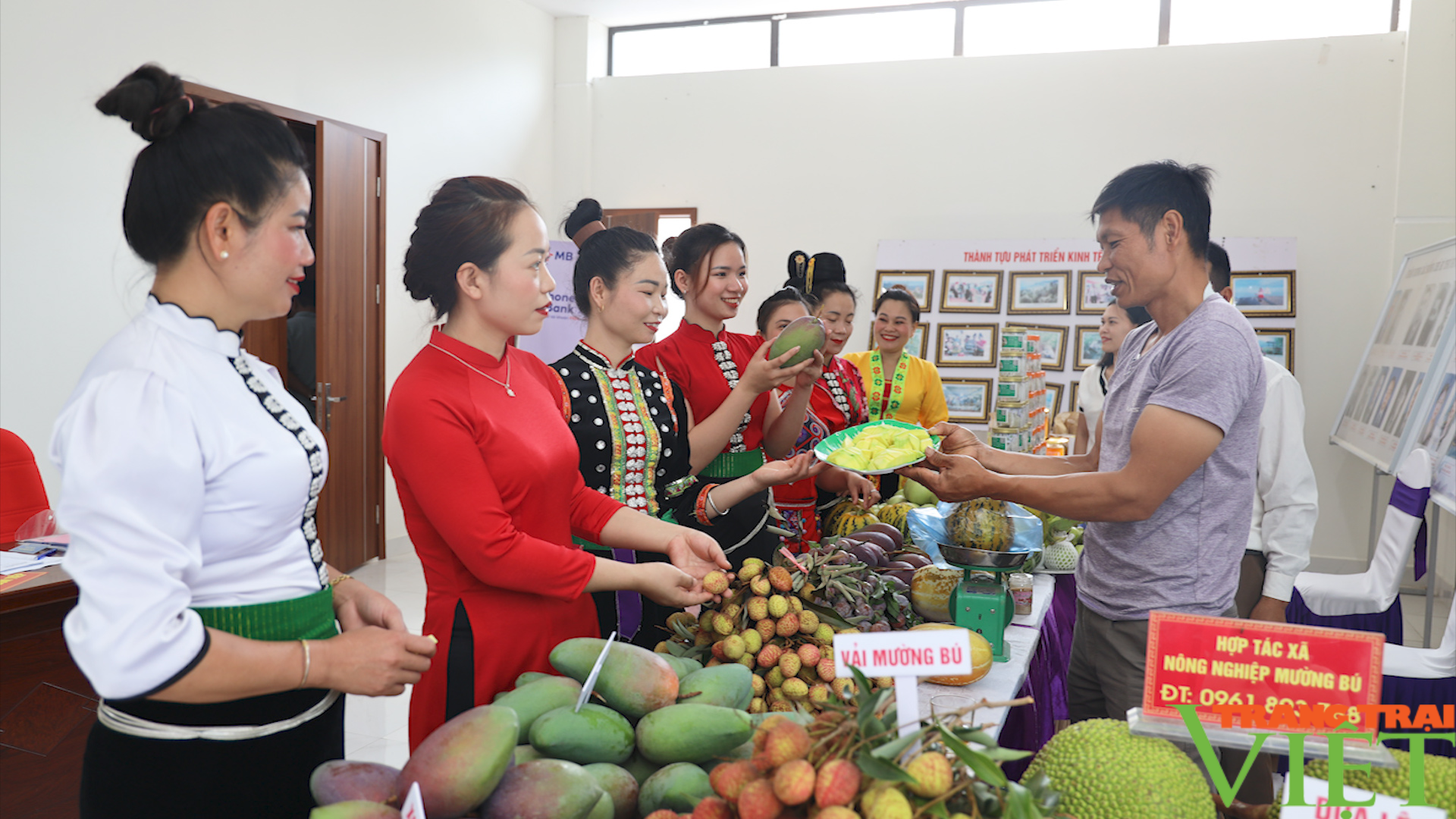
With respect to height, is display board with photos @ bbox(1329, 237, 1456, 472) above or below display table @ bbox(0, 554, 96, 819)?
above

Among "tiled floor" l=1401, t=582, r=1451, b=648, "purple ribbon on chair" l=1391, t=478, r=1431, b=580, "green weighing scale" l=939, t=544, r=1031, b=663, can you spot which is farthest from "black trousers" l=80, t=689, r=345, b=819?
"tiled floor" l=1401, t=582, r=1451, b=648

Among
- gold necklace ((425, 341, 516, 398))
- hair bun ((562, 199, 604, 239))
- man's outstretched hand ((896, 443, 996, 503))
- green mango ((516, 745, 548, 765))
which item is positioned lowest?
green mango ((516, 745, 548, 765))

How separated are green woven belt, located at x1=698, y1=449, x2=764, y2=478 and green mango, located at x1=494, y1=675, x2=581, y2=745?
1536mm

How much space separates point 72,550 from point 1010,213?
5886mm

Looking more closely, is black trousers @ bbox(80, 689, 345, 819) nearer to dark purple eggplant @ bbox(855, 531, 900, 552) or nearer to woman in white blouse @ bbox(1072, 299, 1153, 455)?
dark purple eggplant @ bbox(855, 531, 900, 552)

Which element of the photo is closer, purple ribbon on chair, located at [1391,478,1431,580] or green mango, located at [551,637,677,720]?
green mango, located at [551,637,677,720]

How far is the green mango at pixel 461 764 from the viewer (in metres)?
0.83

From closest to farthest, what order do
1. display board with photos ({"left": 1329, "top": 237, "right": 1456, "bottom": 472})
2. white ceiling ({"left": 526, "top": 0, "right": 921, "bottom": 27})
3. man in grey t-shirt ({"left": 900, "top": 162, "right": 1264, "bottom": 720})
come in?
man in grey t-shirt ({"left": 900, "top": 162, "right": 1264, "bottom": 720})
display board with photos ({"left": 1329, "top": 237, "right": 1456, "bottom": 472})
white ceiling ({"left": 526, "top": 0, "right": 921, "bottom": 27})

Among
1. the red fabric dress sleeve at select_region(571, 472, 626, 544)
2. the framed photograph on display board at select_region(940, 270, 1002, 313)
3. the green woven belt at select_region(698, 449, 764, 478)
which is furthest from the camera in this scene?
the framed photograph on display board at select_region(940, 270, 1002, 313)

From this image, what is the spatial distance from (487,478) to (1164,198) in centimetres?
129

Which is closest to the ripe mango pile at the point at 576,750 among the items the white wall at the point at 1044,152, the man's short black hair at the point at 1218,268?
the man's short black hair at the point at 1218,268

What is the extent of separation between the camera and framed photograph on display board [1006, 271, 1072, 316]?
231 inches

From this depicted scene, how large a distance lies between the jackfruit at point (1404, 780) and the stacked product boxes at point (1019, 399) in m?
1.72

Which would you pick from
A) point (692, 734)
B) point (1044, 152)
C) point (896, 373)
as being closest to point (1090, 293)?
point (1044, 152)
